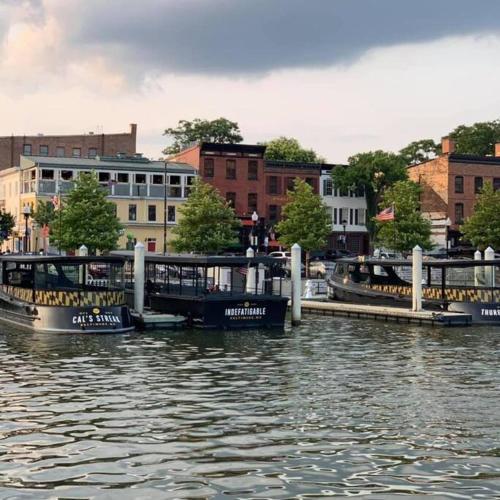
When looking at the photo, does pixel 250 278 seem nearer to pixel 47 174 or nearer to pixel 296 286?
pixel 296 286

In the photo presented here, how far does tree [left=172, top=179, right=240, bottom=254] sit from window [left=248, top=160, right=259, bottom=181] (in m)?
12.8

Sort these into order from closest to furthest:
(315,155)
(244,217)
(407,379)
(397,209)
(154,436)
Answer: (154,436), (407,379), (397,209), (244,217), (315,155)

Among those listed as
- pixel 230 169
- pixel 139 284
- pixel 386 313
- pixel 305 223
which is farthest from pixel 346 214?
pixel 139 284

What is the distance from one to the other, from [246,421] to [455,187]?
73.4 metres

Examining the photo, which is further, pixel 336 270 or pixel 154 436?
pixel 336 270

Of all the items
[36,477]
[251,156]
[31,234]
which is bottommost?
[36,477]

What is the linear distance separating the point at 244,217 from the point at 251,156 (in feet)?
20.0

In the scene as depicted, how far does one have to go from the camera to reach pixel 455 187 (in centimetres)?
8700

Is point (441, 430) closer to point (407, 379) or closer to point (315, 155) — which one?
point (407, 379)

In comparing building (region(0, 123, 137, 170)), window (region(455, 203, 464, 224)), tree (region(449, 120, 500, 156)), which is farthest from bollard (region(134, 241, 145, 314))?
tree (region(449, 120, 500, 156))

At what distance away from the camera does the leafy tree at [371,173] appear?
87.7m

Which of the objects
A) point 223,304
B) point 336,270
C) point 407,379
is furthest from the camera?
point 336,270

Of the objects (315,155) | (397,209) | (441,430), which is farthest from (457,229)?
(441,430)

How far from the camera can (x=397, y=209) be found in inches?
3019
